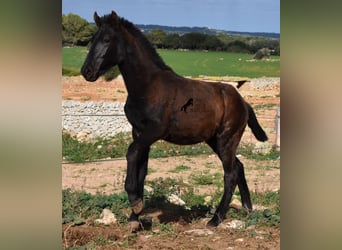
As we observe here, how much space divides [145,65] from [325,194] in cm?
195

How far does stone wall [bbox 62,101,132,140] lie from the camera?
155 inches

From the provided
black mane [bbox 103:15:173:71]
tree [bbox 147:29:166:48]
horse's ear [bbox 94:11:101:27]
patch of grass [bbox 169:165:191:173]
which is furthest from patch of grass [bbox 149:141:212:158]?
horse's ear [bbox 94:11:101:27]

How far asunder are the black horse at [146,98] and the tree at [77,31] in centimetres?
21

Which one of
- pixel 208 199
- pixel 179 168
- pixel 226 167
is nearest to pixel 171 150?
pixel 179 168

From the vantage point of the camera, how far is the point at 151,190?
164 inches

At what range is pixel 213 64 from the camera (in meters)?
3.60

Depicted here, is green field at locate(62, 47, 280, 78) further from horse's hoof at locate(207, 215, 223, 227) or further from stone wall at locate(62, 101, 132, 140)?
horse's hoof at locate(207, 215, 223, 227)

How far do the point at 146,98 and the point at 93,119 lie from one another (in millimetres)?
1553

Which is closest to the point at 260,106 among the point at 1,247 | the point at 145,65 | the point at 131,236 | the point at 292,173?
the point at 145,65

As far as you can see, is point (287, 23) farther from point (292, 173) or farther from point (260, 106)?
point (260, 106)

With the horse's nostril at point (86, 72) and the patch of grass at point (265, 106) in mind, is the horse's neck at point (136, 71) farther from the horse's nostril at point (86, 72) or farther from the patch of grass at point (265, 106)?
the patch of grass at point (265, 106)

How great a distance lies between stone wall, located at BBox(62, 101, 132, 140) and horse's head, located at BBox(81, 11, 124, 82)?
35.8 inches

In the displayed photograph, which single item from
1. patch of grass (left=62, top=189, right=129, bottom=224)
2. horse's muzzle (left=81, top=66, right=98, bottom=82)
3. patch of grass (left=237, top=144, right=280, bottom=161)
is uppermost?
horse's muzzle (left=81, top=66, right=98, bottom=82)

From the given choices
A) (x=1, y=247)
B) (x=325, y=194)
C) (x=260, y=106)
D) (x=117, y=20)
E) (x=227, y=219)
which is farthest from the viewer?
(x=260, y=106)
